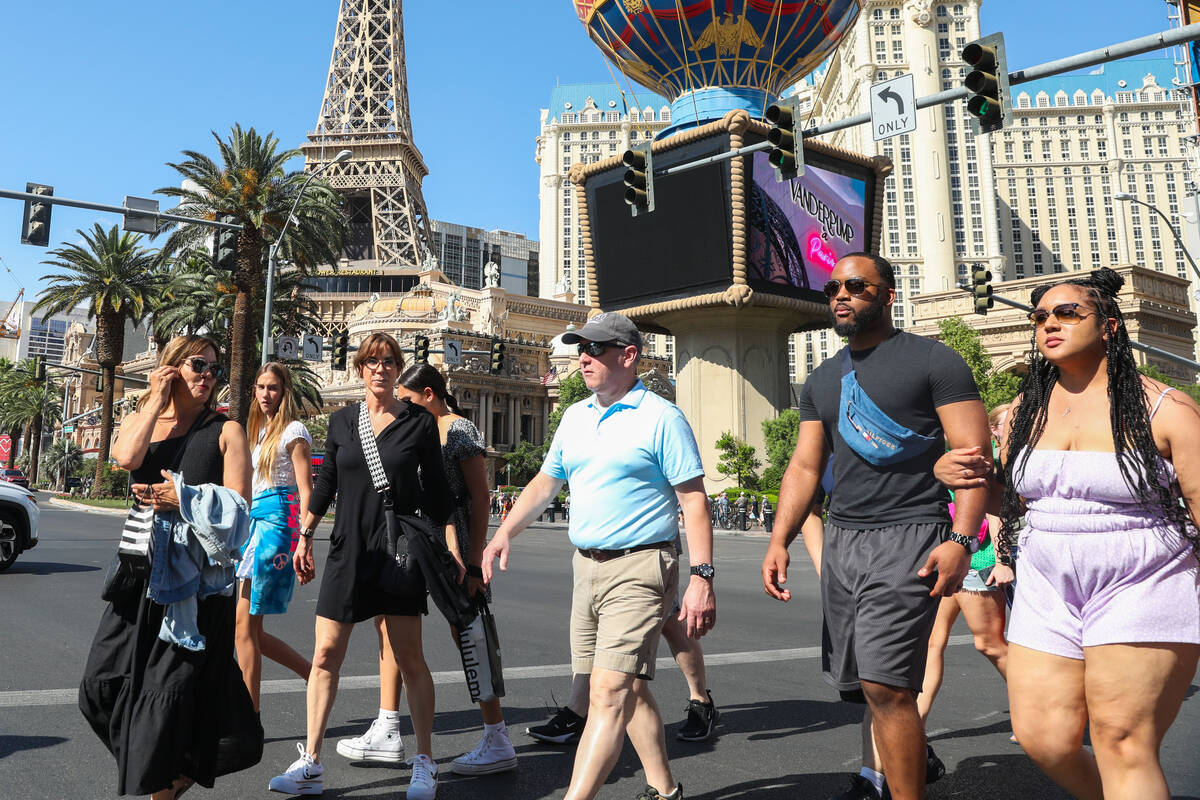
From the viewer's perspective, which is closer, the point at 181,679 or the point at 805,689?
the point at 181,679

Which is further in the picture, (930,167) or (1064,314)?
(930,167)

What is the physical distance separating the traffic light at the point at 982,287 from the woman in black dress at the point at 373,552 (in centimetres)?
1492

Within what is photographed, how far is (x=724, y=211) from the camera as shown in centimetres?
2588

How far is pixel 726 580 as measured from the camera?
12617 mm

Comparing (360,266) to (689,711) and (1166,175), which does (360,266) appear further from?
(1166,175)

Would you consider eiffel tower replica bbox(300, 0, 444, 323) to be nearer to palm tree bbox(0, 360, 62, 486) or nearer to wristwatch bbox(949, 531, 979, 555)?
palm tree bbox(0, 360, 62, 486)

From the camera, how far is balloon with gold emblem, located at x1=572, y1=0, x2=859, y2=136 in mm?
29297

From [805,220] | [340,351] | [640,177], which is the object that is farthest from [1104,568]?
[805,220]

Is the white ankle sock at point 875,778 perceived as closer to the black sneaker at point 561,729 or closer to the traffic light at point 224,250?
the black sneaker at point 561,729

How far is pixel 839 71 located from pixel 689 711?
10729 centimetres

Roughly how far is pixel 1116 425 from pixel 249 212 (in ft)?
83.6

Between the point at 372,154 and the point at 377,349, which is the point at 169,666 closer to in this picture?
the point at 377,349

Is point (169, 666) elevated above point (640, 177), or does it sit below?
below

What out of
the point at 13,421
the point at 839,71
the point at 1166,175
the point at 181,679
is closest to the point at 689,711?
the point at 181,679
